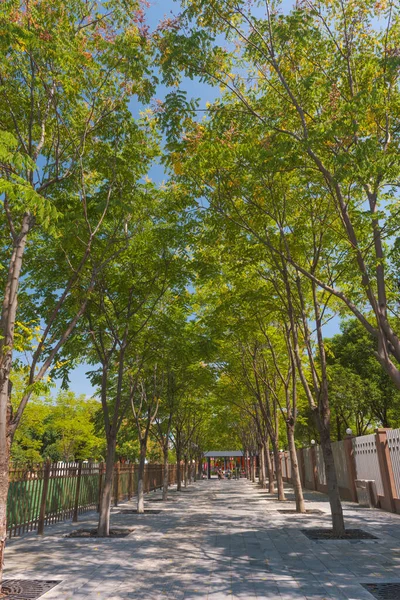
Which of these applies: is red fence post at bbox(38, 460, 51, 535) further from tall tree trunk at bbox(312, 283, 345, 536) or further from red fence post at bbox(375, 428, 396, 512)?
red fence post at bbox(375, 428, 396, 512)

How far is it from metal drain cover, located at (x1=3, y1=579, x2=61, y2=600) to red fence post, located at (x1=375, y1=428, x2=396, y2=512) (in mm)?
12687

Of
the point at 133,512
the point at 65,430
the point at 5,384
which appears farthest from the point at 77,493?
the point at 65,430

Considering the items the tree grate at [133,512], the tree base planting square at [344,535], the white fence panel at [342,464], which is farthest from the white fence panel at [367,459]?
the tree grate at [133,512]

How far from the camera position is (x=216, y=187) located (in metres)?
10.5

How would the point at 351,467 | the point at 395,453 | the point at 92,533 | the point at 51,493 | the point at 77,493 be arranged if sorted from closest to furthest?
the point at 92,533, the point at 51,493, the point at 77,493, the point at 395,453, the point at 351,467

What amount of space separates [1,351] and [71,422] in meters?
46.1

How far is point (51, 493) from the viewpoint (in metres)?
13.7

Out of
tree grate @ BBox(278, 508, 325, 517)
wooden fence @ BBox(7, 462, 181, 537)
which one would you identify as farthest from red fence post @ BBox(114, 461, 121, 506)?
tree grate @ BBox(278, 508, 325, 517)

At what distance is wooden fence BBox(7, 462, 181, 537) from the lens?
Answer: 456 inches

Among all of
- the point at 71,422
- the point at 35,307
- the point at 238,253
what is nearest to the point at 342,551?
the point at 238,253

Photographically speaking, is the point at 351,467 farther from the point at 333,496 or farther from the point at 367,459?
the point at 333,496

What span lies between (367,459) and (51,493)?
12.4 meters

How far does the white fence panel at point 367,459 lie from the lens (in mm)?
17234

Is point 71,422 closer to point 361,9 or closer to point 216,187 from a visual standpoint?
point 216,187
